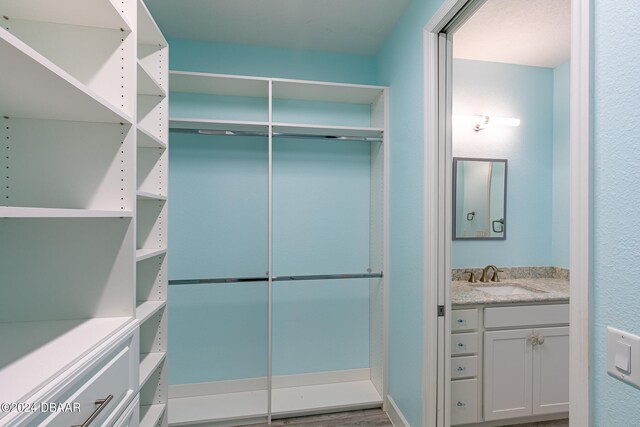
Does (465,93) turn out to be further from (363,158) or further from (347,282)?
(347,282)

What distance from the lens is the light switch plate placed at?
0.63 meters

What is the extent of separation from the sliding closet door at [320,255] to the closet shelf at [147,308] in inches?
35.7

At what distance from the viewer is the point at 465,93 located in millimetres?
2369

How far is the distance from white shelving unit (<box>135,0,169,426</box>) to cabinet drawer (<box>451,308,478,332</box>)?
1.70m

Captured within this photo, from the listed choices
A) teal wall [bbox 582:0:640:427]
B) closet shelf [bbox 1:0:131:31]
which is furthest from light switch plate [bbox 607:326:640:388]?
closet shelf [bbox 1:0:131:31]

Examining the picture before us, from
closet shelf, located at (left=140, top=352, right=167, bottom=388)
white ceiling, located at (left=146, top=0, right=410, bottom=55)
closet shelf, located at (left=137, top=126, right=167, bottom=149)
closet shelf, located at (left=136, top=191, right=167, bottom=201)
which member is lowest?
closet shelf, located at (left=140, top=352, right=167, bottom=388)

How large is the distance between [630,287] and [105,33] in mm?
1741

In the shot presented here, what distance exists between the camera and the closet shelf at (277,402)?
196 cm

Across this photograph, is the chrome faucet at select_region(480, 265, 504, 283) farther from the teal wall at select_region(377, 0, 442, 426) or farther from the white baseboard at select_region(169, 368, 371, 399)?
the white baseboard at select_region(169, 368, 371, 399)

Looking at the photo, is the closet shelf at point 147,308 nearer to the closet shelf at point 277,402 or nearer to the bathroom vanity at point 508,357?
the closet shelf at point 277,402

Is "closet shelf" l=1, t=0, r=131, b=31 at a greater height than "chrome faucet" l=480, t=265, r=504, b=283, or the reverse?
"closet shelf" l=1, t=0, r=131, b=31

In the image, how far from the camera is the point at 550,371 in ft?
6.38

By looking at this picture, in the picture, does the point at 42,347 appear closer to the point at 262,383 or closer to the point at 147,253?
the point at 147,253

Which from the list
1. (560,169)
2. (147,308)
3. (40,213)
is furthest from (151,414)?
(560,169)
